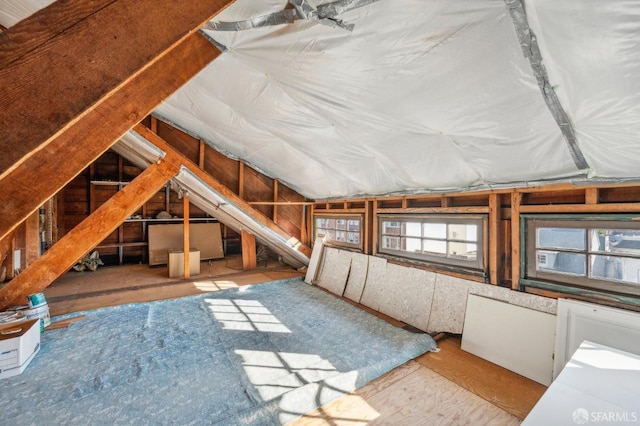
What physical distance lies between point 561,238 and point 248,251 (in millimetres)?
5009

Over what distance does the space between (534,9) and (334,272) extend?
151 inches

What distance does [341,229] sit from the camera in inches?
187

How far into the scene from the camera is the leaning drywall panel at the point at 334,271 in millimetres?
4133

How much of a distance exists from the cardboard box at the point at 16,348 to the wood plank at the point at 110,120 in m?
1.69

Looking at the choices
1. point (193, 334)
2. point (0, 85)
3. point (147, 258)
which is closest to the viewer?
point (0, 85)

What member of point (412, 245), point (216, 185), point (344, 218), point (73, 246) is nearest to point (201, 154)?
point (216, 185)

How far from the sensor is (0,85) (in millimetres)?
559

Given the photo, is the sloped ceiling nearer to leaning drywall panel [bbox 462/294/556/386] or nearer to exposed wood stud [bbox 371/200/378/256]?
leaning drywall panel [bbox 462/294/556/386]

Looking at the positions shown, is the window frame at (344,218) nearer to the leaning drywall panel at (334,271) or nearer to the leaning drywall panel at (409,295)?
the leaning drywall panel at (334,271)

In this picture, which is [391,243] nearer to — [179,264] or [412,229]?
[412,229]

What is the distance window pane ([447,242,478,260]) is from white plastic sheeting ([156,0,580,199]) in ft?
2.36

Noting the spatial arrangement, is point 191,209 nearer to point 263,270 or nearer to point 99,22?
point 263,270

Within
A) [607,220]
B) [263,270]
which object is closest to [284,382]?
[607,220]

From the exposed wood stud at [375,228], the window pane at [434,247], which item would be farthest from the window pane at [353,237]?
the window pane at [434,247]
